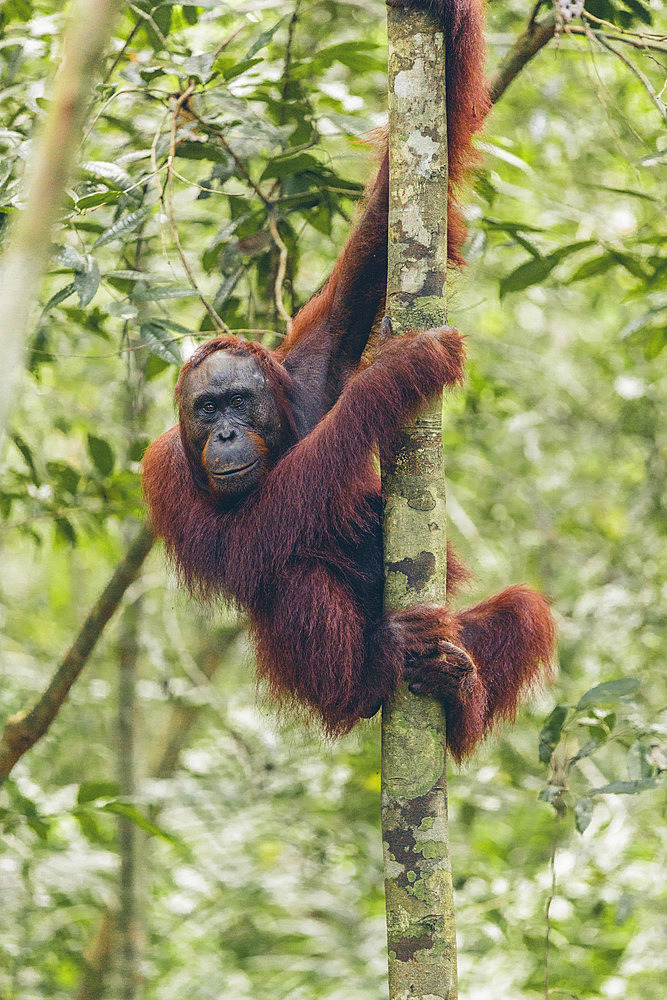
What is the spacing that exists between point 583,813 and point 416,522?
1299mm

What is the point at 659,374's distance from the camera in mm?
6281

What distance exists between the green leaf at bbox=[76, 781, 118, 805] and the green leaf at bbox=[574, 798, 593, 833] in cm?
163

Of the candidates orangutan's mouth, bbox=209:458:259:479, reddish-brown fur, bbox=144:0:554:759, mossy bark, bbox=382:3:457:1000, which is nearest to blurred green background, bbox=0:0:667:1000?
reddish-brown fur, bbox=144:0:554:759

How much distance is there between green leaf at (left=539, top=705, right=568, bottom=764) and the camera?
11.7 feet

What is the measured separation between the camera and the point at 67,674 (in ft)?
13.6

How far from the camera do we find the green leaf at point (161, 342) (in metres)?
3.51

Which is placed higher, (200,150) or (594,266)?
(200,150)

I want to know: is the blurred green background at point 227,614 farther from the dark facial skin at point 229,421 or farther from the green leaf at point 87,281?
the dark facial skin at point 229,421

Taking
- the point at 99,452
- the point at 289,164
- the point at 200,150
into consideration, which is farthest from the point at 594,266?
the point at 99,452

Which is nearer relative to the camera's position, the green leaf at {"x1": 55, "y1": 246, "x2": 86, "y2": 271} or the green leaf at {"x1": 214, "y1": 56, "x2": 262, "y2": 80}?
the green leaf at {"x1": 55, "y1": 246, "x2": 86, "y2": 271}

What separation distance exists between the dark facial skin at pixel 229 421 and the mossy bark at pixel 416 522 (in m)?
0.89

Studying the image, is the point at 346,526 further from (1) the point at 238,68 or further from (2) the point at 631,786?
(1) the point at 238,68

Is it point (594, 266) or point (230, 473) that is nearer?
point (230, 473)

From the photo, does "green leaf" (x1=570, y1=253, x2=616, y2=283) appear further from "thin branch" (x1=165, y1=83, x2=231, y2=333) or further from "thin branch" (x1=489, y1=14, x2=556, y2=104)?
"thin branch" (x1=165, y1=83, x2=231, y2=333)
